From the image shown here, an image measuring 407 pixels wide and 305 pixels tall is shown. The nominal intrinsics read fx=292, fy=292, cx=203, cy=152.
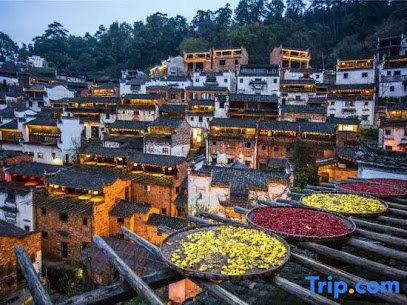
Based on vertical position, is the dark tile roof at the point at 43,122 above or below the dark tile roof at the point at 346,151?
above

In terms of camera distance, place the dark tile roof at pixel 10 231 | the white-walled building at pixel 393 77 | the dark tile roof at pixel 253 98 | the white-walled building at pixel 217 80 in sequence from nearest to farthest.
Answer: the dark tile roof at pixel 10 231 < the dark tile roof at pixel 253 98 < the white-walled building at pixel 393 77 < the white-walled building at pixel 217 80

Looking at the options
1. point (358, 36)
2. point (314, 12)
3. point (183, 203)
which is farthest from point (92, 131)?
point (314, 12)

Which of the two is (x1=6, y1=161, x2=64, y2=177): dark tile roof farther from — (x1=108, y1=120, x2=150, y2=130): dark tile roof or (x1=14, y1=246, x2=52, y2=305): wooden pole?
(x1=14, y1=246, x2=52, y2=305): wooden pole

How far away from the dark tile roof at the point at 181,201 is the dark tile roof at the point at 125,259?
708 centimetres

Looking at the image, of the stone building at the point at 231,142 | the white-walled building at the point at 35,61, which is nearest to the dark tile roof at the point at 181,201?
the stone building at the point at 231,142

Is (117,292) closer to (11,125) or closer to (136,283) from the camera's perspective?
(136,283)

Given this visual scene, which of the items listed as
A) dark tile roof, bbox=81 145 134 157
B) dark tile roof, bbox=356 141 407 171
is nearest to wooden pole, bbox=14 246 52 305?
dark tile roof, bbox=356 141 407 171

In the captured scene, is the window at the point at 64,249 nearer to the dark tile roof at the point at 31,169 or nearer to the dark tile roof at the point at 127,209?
the dark tile roof at the point at 127,209

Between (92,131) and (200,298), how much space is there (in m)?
53.2

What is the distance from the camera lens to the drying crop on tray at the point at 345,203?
6.82 m

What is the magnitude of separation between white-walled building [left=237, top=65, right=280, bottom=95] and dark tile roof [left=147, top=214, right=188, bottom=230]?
113 feet

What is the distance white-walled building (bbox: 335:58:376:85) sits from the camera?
2073 inches

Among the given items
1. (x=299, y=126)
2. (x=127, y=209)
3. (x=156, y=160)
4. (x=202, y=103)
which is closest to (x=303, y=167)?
(x=299, y=126)

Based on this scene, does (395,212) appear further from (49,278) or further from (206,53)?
(206,53)
